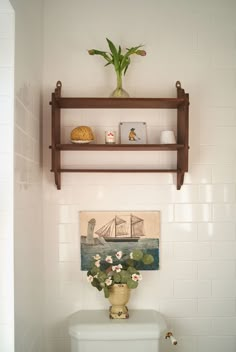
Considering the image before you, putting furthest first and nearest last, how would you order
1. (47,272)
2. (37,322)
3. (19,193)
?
(47,272) → (37,322) → (19,193)

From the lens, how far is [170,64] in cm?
203

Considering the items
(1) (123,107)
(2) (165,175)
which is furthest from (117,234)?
(1) (123,107)

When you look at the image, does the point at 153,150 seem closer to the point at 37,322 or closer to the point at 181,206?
the point at 181,206

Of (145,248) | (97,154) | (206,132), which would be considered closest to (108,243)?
(145,248)

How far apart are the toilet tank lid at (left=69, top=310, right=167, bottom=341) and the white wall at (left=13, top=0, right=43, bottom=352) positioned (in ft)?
0.77

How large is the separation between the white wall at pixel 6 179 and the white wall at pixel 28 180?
36mm

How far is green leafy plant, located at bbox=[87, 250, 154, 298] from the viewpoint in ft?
5.96

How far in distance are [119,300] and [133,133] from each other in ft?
3.03

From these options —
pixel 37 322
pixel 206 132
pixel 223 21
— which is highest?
pixel 223 21

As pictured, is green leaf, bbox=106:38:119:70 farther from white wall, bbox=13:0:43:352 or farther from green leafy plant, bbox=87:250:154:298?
green leafy plant, bbox=87:250:154:298

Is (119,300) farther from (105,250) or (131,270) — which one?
(105,250)

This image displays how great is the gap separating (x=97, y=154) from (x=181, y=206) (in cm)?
58

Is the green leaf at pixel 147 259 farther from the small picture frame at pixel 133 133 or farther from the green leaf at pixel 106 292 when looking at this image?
the small picture frame at pixel 133 133

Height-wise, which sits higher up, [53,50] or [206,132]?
[53,50]
